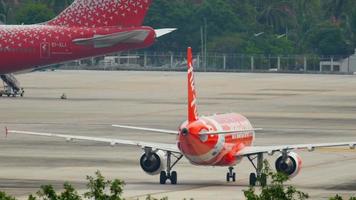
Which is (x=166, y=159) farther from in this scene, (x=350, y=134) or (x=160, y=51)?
(x=160, y=51)

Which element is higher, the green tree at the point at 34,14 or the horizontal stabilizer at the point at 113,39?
the green tree at the point at 34,14

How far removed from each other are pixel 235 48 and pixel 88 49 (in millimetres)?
89160

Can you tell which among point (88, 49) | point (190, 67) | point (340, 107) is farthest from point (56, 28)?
point (190, 67)

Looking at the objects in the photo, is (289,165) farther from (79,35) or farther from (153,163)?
(79,35)

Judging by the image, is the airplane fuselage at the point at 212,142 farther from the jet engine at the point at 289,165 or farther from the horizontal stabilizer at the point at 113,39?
the horizontal stabilizer at the point at 113,39

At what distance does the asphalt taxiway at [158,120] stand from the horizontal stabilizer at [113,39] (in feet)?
14.5

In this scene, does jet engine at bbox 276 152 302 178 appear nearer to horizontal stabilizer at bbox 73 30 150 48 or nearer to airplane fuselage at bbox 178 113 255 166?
airplane fuselage at bbox 178 113 255 166

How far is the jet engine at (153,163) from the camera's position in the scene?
158 ft

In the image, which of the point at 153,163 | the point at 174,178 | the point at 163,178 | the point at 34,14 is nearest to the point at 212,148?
the point at 153,163

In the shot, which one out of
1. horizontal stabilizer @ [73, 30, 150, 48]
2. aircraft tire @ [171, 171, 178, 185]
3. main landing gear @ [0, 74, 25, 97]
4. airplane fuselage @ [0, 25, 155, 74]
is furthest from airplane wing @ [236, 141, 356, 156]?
main landing gear @ [0, 74, 25, 97]

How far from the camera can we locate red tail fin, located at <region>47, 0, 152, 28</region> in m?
106

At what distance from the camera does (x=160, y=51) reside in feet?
649

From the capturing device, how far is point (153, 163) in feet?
158

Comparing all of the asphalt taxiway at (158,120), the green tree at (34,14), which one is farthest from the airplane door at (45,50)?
the green tree at (34,14)
